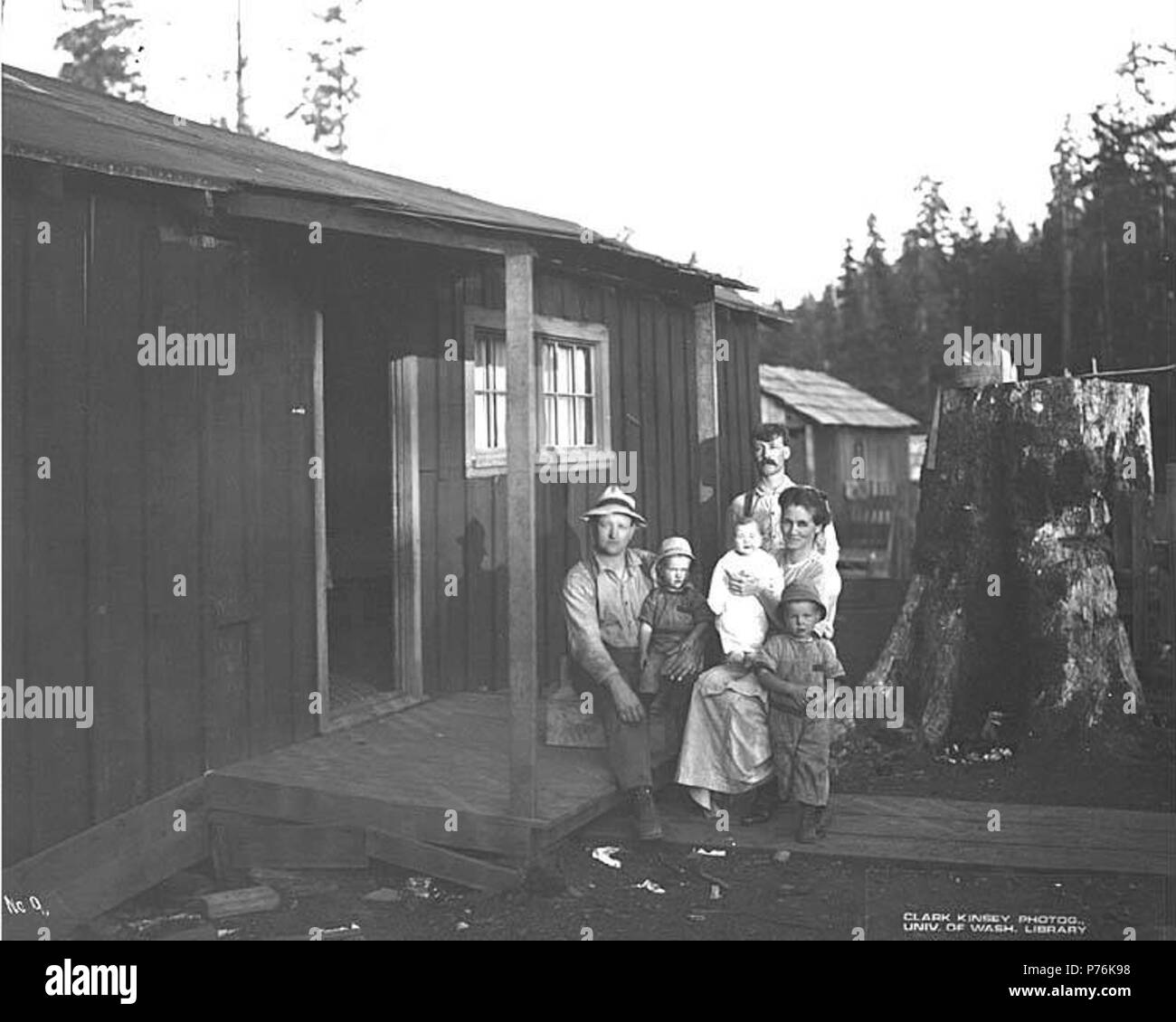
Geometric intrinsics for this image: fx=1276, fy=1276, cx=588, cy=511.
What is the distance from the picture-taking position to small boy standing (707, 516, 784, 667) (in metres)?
6.23

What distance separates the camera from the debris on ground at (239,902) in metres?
5.05

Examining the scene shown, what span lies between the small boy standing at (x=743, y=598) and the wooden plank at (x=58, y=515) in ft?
9.36

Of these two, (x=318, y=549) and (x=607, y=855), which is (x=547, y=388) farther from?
(x=607, y=855)

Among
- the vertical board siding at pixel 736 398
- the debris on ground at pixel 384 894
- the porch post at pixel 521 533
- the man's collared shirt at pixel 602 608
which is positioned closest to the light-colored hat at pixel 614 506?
the man's collared shirt at pixel 602 608

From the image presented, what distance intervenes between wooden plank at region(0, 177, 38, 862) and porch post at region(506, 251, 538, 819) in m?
1.86

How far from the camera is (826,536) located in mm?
6895

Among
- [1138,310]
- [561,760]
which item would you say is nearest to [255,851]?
[561,760]

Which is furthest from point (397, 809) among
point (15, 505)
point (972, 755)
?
point (972, 755)

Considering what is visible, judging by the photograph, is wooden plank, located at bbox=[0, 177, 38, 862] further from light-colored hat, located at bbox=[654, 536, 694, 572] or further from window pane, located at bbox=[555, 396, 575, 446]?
window pane, located at bbox=[555, 396, 575, 446]

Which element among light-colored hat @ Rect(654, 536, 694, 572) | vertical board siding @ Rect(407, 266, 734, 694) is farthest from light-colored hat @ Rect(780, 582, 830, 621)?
vertical board siding @ Rect(407, 266, 734, 694)

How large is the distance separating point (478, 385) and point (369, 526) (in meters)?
2.20

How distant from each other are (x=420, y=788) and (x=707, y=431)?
320cm
